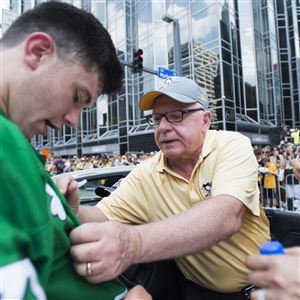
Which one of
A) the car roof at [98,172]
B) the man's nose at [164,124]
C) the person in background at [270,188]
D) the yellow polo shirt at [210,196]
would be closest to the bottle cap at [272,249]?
the yellow polo shirt at [210,196]

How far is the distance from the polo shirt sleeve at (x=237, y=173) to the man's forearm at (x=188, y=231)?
0.08 m

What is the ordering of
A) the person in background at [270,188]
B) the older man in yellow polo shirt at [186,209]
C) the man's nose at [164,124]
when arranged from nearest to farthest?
1. the older man in yellow polo shirt at [186,209]
2. the man's nose at [164,124]
3. the person in background at [270,188]

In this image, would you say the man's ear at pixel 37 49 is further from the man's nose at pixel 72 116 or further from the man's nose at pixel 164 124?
the man's nose at pixel 164 124

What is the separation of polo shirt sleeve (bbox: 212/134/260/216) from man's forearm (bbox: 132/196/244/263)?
0.08m

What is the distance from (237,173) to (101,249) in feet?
3.20

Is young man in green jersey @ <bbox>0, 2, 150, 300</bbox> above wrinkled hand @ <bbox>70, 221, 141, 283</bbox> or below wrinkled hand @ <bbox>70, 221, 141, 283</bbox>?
above

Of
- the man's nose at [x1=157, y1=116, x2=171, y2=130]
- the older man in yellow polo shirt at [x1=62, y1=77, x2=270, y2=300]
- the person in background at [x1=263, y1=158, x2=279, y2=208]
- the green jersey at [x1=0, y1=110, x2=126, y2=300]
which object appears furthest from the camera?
the person in background at [x1=263, y1=158, x2=279, y2=208]

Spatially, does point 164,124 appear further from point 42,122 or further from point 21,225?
point 21,225

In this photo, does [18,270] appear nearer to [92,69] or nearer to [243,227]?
[92,69]

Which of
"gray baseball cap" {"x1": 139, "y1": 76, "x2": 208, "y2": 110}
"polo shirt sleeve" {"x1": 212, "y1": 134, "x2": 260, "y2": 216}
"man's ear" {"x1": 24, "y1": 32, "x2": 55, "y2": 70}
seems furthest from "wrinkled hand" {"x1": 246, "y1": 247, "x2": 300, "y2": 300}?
"gray baseball cap" {"x1": 139, "y1": 76, "x2": 208, "y2": 110}

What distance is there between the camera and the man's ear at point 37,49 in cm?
118

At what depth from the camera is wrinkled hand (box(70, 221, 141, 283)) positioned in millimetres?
1107

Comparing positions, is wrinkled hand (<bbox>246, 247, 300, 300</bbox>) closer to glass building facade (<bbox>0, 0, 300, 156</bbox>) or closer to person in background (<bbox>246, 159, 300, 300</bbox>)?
person in background (<bbox>246, 159, 300, 300</bbox>)

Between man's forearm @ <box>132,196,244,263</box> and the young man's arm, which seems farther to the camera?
the young man's arm
